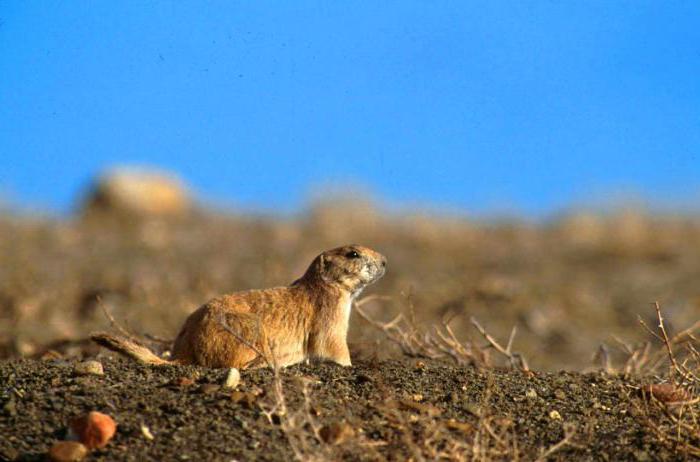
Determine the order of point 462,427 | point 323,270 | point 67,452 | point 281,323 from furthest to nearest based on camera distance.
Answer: point 323,270, point 281,323, point 462,427, point 67,452

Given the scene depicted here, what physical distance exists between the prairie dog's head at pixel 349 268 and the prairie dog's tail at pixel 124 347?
1.73 meters

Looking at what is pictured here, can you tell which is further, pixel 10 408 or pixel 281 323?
pixel 281 323

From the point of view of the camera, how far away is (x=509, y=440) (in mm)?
4914

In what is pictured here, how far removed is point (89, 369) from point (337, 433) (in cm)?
173

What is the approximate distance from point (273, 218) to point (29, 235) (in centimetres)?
570

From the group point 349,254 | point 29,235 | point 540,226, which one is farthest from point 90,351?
point 540,226

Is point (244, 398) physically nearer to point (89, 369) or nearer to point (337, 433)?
point (337, 433)

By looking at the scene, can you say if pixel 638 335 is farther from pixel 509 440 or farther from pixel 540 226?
pixel 540 226

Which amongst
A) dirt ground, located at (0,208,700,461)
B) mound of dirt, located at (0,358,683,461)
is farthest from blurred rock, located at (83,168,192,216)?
mound of dirt, located at (0,358,683,461)

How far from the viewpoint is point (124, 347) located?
5.80 metres

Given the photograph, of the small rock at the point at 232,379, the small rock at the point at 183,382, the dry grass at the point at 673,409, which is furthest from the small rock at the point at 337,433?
the dry grass at the point at 673,409

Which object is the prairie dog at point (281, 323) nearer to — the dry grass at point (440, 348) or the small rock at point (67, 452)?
the dry grass at point (440, 348)

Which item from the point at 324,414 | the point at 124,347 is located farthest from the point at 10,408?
the point at 324,414

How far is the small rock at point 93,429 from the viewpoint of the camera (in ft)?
14.7
